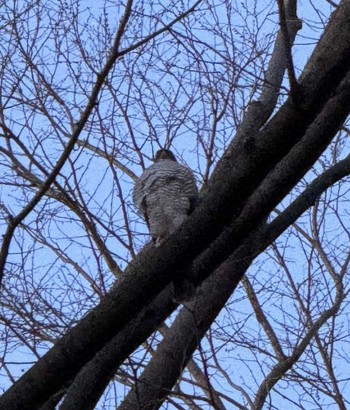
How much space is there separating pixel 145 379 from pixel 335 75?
1.95 metres

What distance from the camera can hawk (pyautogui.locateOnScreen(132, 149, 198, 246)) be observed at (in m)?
5.26

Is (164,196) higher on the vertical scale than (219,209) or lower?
higher

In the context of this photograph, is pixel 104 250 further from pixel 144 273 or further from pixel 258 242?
pixel 144 273

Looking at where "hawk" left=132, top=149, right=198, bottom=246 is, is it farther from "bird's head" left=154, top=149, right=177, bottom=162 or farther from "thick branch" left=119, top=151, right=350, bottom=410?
"thick branch" left=119, top=151, right=350, bottom=410

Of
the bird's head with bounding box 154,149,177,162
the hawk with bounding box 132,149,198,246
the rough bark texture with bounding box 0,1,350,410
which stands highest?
the bird's head with bounding box 154,149,177,162

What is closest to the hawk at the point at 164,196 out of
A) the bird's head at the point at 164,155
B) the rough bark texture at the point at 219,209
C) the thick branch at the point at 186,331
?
the bird's head at the point at 164,155

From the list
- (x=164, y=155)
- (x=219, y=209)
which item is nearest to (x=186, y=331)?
(x=219, y=209)

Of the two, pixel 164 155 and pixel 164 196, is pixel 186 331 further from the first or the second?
pixel 164 155

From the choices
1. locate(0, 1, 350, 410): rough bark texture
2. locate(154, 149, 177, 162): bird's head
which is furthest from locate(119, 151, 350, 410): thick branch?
locate(154, 149, 177, 162): bird's head

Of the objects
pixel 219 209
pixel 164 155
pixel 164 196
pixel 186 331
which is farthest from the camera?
pixel 164 155

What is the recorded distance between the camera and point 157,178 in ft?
17.8

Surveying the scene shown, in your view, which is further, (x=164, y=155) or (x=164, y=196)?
(x=164, y=155)

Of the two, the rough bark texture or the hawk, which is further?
the hawk

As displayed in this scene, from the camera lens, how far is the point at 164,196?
534cm
